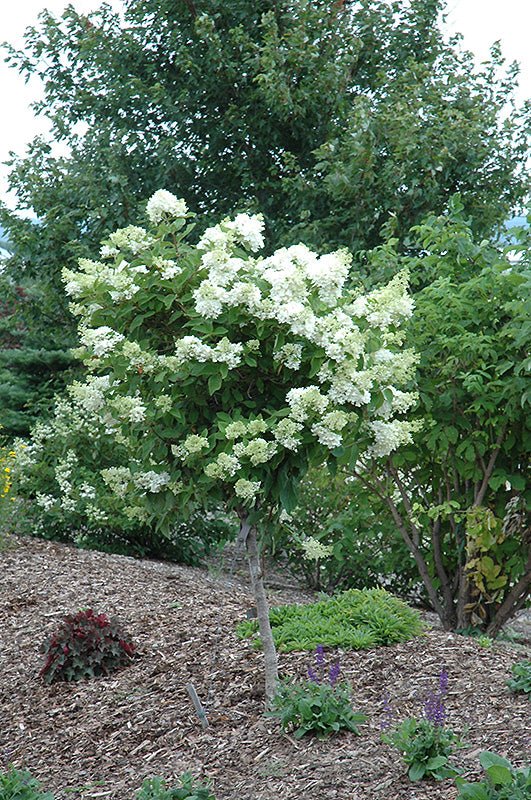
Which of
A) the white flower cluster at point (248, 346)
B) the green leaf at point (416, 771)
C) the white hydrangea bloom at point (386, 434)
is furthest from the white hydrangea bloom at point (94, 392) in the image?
the green leaf at point (416, 771)

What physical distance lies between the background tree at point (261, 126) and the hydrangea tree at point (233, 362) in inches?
244

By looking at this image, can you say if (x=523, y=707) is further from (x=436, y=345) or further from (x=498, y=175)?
(x=498, y=175)

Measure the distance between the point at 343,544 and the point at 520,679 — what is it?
2.14 meters

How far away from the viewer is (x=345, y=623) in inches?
183

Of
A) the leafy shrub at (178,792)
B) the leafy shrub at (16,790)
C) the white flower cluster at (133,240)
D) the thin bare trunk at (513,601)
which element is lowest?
the leafy shrub at (16,790)

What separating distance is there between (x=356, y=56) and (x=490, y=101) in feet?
5.14

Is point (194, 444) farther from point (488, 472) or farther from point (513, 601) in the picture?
point (513, 601)

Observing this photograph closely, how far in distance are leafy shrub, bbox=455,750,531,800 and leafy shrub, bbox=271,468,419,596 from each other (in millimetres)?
2970

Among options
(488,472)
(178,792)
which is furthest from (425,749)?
(488,472)

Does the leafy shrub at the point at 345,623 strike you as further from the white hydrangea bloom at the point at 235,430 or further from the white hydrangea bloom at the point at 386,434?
the white hydrangea bloom at the point at 235,430

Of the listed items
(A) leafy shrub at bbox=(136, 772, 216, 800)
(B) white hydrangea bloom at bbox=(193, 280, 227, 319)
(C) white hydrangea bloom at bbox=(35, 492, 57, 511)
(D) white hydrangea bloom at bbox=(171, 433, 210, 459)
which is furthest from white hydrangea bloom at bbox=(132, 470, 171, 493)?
(C) white hydrangea bloom at bbox=(35, 492, 57, 511)

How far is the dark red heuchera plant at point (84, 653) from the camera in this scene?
4672 millimetres

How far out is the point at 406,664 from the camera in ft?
13.9

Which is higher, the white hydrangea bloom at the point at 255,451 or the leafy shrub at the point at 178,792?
the white hydrangea bloom at the point at 255,451
